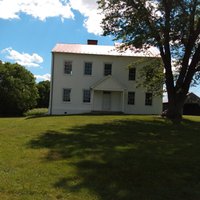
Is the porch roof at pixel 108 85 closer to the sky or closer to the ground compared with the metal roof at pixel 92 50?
closer to the ground

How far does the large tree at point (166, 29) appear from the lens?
24.5m

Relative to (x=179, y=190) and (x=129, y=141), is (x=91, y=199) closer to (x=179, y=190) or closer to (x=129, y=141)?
(x=179, y=190)

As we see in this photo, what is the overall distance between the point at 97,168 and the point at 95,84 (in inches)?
1161

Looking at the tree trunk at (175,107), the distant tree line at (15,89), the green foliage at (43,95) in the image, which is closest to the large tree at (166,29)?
the tree trunk at (175,107)

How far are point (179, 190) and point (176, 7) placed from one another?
1783cm

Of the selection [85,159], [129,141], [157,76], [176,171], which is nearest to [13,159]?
[85,159]

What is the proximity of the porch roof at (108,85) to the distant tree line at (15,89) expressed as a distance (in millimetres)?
16040

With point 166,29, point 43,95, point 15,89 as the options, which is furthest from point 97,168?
point 43,95

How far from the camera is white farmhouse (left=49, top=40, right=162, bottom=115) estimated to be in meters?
39.7

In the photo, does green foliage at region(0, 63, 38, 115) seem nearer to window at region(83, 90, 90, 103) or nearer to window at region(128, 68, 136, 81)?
window at region(83, 90, 90, 103)

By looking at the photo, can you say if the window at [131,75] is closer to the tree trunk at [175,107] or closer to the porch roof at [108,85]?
the porch roof at [108,85]

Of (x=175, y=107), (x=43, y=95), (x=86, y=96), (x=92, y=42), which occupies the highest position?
(x=92, y=42)

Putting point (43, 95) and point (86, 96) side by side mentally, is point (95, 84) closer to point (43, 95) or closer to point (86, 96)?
point (86, 96)

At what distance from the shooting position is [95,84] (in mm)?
39406
